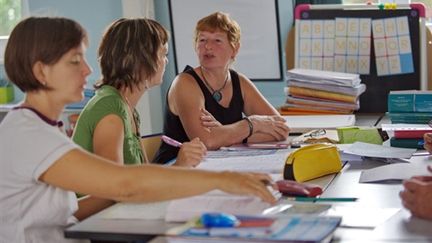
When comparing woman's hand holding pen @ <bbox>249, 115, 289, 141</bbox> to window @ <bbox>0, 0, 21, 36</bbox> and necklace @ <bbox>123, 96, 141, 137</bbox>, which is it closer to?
necklace @ <bbox>123, 96, 141, 137</bbox>

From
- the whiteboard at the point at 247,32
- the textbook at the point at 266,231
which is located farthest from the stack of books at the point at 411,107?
the textbook at the point at 266,231

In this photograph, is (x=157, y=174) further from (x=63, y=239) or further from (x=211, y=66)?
(x=211, y=66)

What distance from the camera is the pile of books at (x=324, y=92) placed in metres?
3.88

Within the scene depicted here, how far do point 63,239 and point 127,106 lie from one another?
683 millimetres

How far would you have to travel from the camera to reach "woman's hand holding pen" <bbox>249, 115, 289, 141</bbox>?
324cm

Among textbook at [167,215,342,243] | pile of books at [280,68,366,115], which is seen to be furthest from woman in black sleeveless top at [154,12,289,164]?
textbook at [167,215,342,243]

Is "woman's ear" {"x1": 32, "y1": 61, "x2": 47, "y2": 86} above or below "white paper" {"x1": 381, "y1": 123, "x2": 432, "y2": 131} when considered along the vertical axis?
above

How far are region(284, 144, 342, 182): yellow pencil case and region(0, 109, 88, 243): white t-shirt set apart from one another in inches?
25.7

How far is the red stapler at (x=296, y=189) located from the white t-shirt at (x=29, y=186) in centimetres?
55

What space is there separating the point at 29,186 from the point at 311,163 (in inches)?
33.4

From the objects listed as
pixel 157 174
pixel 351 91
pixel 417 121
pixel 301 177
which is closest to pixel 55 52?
pixel 157 174

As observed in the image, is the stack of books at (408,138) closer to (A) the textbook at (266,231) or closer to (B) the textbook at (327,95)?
(B) the textbook at (327,95)

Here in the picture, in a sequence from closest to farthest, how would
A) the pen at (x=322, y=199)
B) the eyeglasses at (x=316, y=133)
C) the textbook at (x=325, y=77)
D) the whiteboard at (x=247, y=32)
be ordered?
1. the pen at (x=322, y=199)
2. the eyeglasses at (x=316, y=133)
3. the textbook at (x=325, y=77)
4. the whiteboard at (x=247, y=32)

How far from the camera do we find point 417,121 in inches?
130
